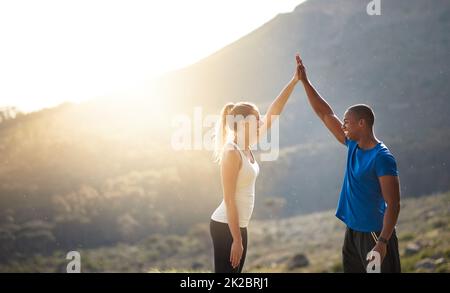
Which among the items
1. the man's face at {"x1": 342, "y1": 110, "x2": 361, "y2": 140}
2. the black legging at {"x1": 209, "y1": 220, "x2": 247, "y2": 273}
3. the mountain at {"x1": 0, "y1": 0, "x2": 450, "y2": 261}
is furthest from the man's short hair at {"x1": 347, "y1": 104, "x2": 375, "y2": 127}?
the mountain at {"x1": 0, "y1": 0, "x2": 450, "y2": 261}

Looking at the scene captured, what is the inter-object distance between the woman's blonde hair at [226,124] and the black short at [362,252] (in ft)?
3.04

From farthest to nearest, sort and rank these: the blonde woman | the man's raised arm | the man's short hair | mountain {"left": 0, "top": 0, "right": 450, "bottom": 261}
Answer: mountain {"left": 0, "top": 0, "right": 450, "bottom": 261}, the man's raised arm, the man's short hair, the blonde woman

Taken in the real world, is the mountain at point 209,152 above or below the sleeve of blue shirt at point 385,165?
above

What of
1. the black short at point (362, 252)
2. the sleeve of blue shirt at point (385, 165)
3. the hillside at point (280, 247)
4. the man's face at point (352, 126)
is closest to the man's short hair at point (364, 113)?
the man's face at point (352, 126)

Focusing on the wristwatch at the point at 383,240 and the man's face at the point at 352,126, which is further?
the man's face at the point at 352,126

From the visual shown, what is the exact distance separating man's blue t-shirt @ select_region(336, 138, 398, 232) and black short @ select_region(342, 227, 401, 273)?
5 cm

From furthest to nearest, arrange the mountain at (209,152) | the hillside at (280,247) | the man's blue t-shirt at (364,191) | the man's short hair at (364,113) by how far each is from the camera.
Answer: the mountain at (209,152)
the hillside at (280,247)
the man's short hair at (364,113)
the man's blue t-shirt at (364,191)

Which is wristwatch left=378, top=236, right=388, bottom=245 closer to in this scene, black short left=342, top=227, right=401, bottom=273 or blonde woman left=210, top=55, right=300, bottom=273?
black short left=342, top=227, right=401, bottom=273

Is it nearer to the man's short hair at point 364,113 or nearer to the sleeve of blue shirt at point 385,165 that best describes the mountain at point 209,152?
the man's short hair at point 364,113

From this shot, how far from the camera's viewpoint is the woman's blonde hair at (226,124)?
3.38 meters

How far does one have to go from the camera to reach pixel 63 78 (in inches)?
3519

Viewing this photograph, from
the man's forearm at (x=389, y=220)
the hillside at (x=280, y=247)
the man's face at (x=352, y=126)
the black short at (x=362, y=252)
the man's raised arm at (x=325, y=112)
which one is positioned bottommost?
the black short at (x=362, y=252)

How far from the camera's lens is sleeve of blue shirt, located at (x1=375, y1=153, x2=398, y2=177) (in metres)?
3.31

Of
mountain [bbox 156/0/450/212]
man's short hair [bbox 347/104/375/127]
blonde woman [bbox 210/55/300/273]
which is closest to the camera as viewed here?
blonde woman [bbox 210/55/300/273]
